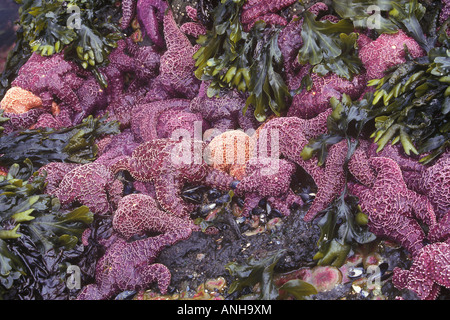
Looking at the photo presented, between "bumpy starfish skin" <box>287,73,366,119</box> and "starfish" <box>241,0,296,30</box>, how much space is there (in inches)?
26.4

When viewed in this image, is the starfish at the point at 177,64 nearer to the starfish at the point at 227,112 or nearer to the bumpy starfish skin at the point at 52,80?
the starfish at the point at 227,112

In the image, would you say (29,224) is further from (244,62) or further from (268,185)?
(244,62)

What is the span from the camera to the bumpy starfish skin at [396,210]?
246 cm

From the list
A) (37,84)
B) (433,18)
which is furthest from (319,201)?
(37,84)

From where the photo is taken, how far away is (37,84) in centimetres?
392

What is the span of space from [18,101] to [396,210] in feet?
12.2

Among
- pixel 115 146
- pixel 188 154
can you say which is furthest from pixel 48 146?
pixel 188 154

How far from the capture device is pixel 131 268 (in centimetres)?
268

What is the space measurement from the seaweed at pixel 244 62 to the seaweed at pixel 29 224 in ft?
5.44

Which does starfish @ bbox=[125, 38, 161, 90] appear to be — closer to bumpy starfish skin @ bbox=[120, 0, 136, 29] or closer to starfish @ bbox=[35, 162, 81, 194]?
bumpy starfish skin @ bbox=[120, 0, 136, 29]

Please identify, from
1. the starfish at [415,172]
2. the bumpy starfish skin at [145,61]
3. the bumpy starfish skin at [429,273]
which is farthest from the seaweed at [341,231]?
the bumpy starfish skin at [145,61]

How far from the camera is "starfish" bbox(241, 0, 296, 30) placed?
341 centimetres

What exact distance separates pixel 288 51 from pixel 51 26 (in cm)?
253
